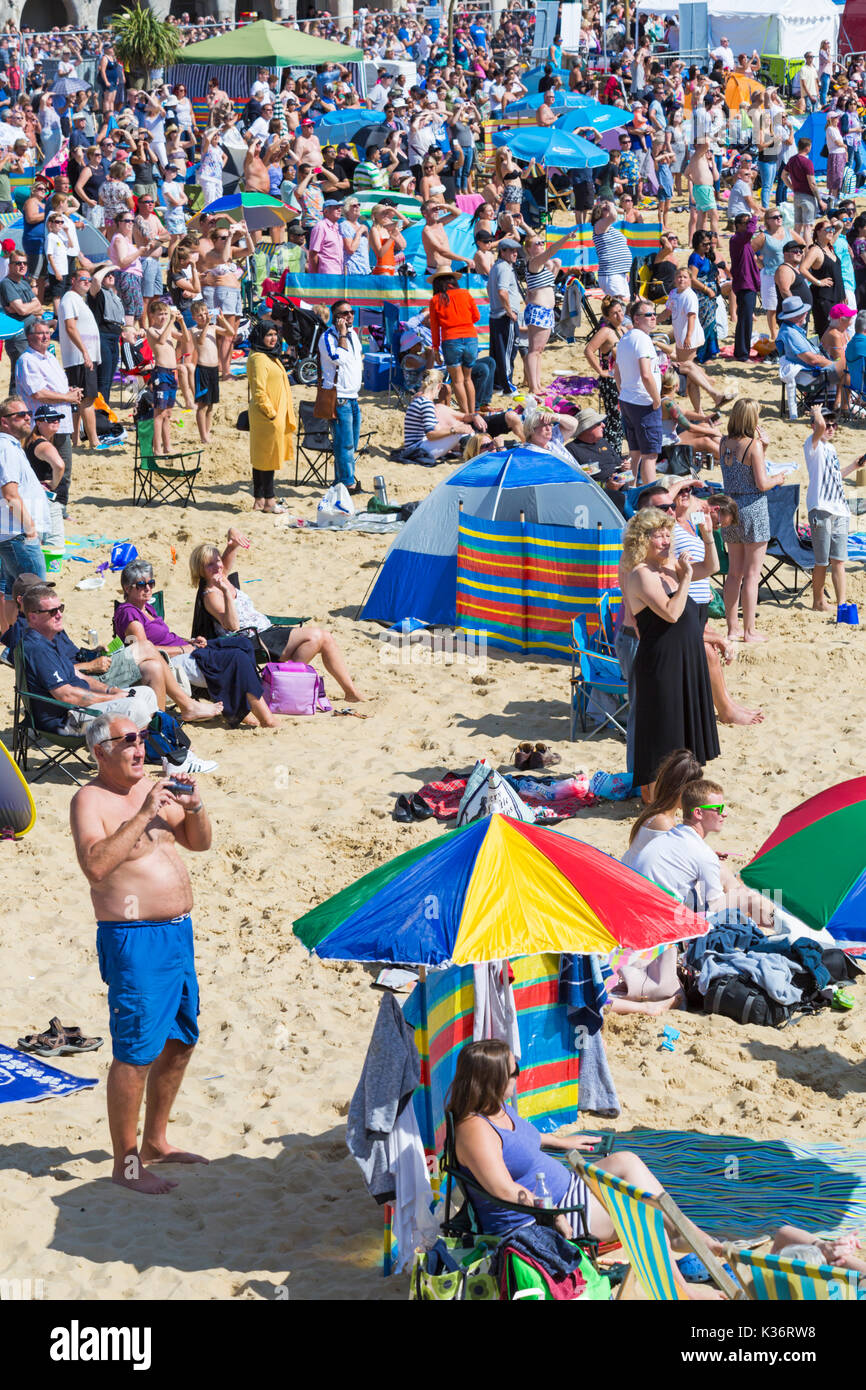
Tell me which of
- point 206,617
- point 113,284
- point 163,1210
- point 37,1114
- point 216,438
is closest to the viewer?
point 163,1210

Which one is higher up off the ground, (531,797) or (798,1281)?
(798,1281)

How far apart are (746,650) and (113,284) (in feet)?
29.4

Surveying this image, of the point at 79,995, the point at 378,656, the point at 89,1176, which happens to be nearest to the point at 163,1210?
the point at 89,1176

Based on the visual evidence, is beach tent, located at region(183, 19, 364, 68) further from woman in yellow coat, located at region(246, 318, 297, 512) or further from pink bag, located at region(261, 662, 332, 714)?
pink bag, located at region(261, 662, 332, 714)

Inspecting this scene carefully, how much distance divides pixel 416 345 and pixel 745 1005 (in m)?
11.1

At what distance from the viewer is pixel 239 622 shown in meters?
10.1

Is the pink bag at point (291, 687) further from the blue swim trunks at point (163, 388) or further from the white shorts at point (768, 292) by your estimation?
the white shorts at point (768, 292)

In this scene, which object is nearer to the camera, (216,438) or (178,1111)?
(178,1111)

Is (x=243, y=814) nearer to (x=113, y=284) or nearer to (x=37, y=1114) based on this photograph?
(x=37, y=1114)

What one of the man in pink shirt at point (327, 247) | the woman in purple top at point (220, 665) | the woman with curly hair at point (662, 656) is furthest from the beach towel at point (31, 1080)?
the man in pink shirt at point (327, 247)

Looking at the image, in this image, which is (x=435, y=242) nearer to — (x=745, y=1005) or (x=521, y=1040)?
(x=745, y=1005)

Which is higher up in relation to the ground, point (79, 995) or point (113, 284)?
point (113, 284)

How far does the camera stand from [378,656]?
11109mm

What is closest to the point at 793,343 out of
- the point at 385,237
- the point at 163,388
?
the point at 385,237
